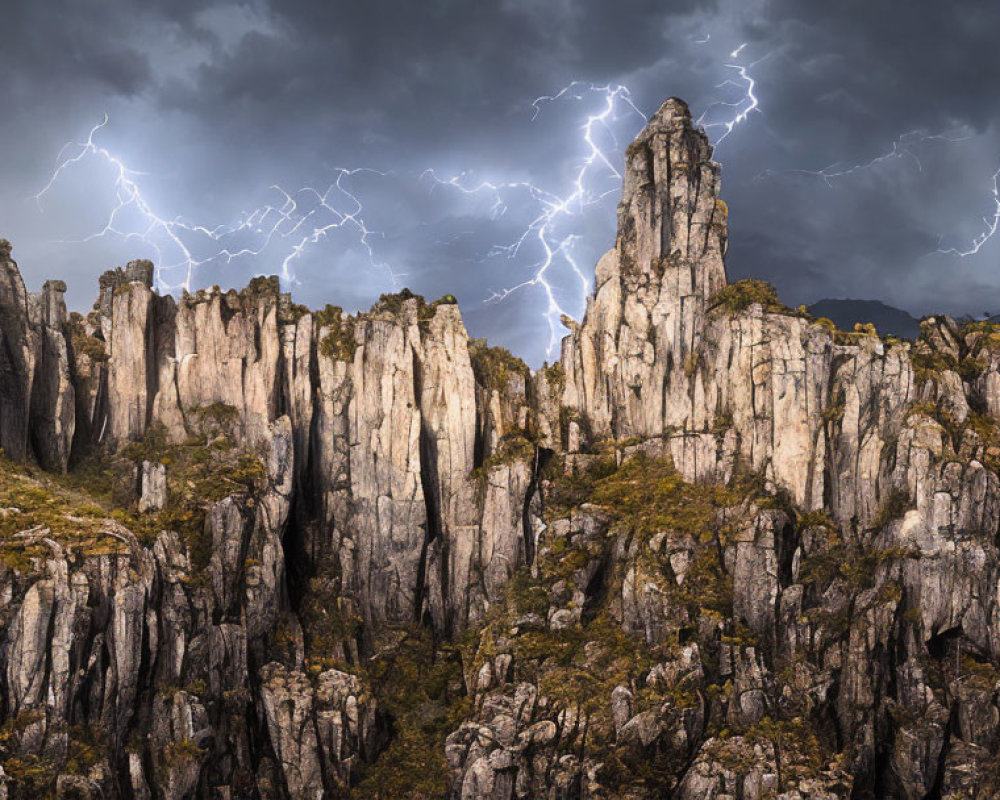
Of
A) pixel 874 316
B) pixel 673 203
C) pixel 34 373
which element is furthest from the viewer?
pixel 874 316

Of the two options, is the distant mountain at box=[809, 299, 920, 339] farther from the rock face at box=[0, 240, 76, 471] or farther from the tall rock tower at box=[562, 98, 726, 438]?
the rock face at box=[0, 240, 76, 471]

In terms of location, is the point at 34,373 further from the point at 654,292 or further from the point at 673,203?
the point at 673,203

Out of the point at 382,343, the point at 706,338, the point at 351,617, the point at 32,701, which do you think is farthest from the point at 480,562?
the point at 32,701

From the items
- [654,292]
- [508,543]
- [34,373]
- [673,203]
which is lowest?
[508,543]

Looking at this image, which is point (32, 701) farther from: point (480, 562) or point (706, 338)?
point (706, 338)

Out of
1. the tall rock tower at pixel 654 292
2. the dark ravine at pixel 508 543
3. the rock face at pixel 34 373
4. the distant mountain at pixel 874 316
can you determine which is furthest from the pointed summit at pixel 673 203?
the rock face at pixel 34 373

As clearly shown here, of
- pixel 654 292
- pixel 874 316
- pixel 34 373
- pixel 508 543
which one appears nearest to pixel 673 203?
pixel 654 292
